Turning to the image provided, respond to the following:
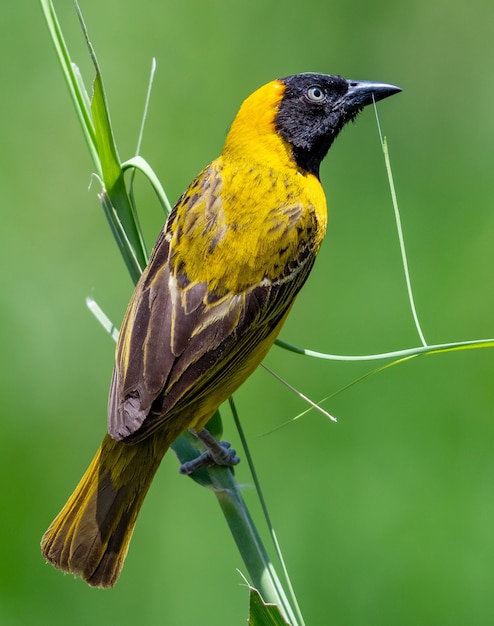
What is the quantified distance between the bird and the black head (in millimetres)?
131

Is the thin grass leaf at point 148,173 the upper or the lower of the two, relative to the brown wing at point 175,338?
upper

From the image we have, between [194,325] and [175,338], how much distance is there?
8cm

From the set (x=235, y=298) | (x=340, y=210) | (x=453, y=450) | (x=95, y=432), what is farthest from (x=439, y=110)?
(x=235, y=298)

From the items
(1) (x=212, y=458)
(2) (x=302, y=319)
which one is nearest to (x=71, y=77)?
(1) (x=212, y=458)

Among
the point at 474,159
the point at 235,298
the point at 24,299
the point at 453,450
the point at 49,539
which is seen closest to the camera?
the point at 49,539

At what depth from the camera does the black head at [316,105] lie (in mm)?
3904

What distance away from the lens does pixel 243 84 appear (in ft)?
18.9

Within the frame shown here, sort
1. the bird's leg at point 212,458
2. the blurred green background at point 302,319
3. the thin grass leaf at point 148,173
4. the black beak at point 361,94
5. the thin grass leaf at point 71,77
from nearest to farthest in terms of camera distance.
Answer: the thin grass leaf at point 71,77 → the thin grass leaf at point 148,173 → the bird's leg at point 212,458 → the black beak at point 361,94 → the blurred green background at point 302,319

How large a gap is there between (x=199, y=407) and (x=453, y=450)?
65.9 inches

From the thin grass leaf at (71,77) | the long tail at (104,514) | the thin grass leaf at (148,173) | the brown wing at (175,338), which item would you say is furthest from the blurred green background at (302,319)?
the thin grass leaf at (71,77)

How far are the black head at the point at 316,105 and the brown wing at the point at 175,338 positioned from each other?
598mm

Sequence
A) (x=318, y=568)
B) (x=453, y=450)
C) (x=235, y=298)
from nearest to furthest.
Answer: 1. (x=235, y=298)
2. (x=318, y=568)
3. (x=453, y=450)

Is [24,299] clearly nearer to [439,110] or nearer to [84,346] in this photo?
[84,346]

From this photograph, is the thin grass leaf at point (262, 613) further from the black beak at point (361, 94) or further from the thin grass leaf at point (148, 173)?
the black beak at point (361, 94)
